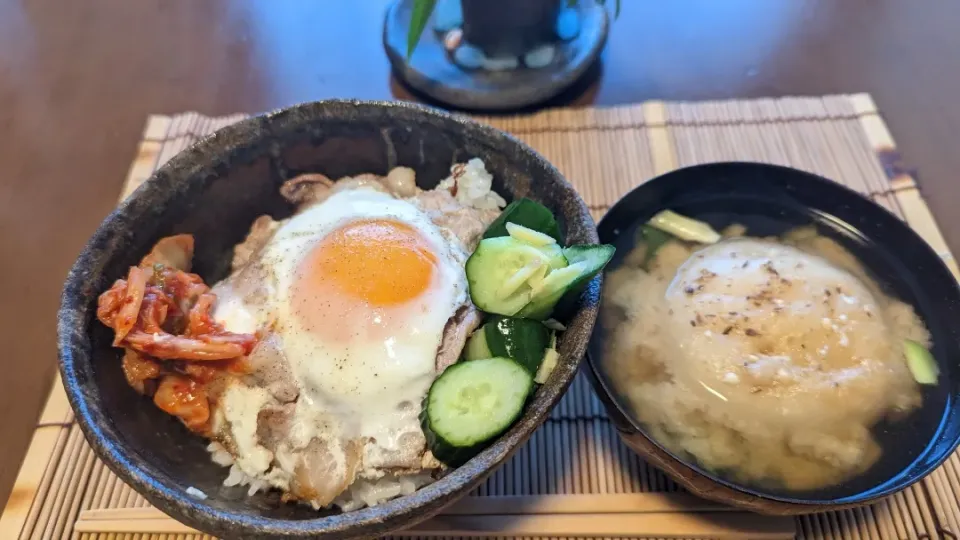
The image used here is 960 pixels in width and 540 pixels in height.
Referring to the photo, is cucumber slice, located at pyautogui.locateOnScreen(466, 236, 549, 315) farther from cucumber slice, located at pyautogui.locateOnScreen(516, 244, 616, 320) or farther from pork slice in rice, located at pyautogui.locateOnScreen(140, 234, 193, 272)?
pork slice in rice, located at pyautogui.locateOnScreen(140, 234, 193, 272)

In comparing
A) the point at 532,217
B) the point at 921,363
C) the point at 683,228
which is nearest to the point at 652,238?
the point at 683,228

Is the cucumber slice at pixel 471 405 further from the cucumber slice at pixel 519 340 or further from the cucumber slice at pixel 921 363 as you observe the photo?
the cucumber slice at pixel 921 363

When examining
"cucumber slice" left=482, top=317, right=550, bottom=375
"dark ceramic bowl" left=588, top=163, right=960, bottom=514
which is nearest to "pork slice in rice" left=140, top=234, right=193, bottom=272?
"cucumber slice" left=482, top=317, right=550, bottom=375

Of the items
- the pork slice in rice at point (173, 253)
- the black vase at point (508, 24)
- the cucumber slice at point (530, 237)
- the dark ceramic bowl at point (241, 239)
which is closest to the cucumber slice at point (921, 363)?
the dark ceramic bowl at point (241, 239)

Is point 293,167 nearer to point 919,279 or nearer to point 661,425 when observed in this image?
point 661,425

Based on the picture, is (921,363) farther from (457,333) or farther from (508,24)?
(508,24)

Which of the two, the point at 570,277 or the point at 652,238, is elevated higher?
the point at 570,277
